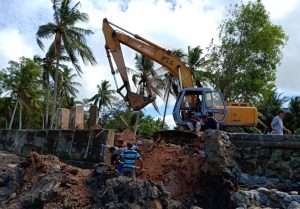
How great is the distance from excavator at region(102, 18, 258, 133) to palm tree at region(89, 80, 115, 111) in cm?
3316

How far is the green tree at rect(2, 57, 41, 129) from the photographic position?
4266cm

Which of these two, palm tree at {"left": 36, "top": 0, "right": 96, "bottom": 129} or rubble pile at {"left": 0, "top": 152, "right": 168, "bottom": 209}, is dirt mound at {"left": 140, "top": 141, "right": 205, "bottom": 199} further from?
palm tree at {"left": 36, "top": 0, "right": 96, "bottom": 129}

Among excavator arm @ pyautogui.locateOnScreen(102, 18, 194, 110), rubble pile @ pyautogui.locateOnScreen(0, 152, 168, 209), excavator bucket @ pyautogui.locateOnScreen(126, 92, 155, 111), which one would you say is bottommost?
rubble pile @ pyautogui.locateOnScreen(0, 152, 168, 209)

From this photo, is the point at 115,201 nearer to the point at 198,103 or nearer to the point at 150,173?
the point at 150,173

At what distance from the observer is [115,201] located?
894 centimetres

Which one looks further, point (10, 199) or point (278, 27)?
point (278, 27)

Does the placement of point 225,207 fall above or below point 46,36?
below

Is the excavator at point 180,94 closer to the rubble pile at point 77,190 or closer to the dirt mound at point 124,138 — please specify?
the dirt mound at point 124,138

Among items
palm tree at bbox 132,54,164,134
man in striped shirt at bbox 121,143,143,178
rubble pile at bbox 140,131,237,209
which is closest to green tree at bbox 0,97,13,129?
palm tree at bbox 132,54,164,134

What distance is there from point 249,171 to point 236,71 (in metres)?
19.8

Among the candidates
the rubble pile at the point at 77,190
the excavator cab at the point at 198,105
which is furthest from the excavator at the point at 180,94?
the rubble pile at the point at 77,190

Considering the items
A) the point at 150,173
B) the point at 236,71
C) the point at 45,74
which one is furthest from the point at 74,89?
the point at 150,173

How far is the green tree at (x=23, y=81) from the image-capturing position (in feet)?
140

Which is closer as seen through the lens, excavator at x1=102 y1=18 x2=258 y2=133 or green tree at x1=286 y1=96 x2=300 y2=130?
excavator at x1=102 y1=18 x2=258 y2=133
